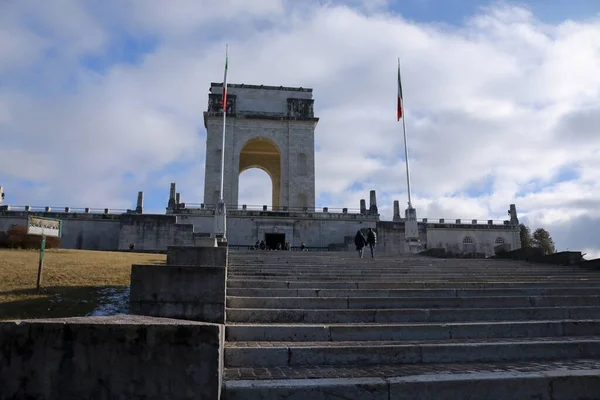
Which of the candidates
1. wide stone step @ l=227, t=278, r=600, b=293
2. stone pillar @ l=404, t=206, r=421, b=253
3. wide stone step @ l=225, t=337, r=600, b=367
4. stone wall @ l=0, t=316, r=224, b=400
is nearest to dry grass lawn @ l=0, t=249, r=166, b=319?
wide stone step @ l=227, t=278, r=600, b=293

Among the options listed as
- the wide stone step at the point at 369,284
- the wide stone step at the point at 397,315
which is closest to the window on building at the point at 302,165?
the wide stone step at the point at 369,284

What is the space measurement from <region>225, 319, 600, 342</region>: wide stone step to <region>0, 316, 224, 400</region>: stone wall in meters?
2.42

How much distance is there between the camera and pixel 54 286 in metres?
10.9

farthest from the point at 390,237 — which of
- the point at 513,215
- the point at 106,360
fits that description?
the point at 106,360

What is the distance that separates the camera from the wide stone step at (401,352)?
231 inches

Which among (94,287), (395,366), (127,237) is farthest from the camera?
(127,237)

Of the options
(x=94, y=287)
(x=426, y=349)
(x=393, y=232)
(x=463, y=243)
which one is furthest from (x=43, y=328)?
(x=463, y=243)

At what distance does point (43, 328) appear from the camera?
13.5ft

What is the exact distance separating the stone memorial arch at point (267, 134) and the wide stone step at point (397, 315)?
29499 mm

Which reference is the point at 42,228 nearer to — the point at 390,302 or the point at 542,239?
the point at 390,302

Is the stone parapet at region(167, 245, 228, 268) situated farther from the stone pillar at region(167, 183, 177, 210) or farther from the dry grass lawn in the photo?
the stone pillar at region(167, 183, 177, 210)

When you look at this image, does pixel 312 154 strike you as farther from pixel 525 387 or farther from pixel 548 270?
pixel 525 387

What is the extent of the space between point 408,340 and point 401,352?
2.70 feet

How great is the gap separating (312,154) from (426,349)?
34.3 meters
